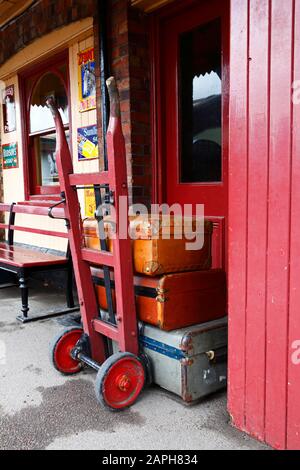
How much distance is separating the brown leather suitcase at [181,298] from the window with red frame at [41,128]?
3096 millimetres

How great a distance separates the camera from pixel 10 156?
5.90 metres

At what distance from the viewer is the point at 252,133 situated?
1.92 metres

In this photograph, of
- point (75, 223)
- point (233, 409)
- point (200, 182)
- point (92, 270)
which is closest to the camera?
point (233, 409)

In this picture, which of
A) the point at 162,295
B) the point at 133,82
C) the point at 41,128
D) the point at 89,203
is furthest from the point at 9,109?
the point at 162,295

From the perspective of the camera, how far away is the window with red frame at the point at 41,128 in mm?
5133

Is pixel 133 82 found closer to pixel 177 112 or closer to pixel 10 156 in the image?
pixel 177 112

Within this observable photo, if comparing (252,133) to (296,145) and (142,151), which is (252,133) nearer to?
(296,145)

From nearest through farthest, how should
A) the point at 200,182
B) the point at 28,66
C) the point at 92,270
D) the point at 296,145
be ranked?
the point at 296,145, the point at 92,270, the point at 200,182, the point at 28,66

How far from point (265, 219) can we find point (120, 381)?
1.16 meters

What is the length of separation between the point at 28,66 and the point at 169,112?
253 cm

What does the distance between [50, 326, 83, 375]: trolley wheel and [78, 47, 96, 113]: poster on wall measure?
2.46 meters

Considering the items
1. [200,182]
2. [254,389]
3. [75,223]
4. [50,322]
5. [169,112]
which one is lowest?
[50,322]

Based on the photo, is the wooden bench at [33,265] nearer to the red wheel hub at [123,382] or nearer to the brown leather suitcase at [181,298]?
the brown leather suitcase at [181,298]

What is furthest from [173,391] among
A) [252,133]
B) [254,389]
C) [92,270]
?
[252,133]
